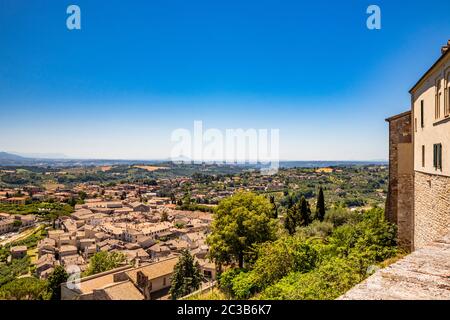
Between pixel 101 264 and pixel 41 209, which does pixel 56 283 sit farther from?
pixel 41 209

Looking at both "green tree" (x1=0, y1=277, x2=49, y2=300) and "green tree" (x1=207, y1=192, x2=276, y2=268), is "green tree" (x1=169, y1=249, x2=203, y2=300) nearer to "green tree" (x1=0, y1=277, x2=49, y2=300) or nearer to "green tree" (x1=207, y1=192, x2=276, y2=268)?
"green tree" (x1=207, y1=192, x2=276, y2=268)

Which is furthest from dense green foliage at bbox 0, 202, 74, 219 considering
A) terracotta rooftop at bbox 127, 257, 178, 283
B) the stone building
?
the stone building

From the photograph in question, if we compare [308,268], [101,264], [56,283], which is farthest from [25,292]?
[308,268]

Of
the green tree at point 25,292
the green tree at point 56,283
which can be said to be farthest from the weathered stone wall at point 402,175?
→ the green tree at point 56,283

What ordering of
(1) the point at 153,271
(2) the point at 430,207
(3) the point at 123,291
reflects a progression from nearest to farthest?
(2) the point at 430,207, (3) the point at 123,291, (1) the point at 153,271

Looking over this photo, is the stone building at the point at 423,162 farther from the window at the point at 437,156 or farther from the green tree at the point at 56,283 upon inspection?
the green tree at the point at 56,283

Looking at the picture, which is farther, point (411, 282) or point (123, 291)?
point (123, 291)
